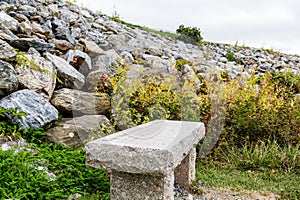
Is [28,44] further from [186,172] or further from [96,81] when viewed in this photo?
[186,172]

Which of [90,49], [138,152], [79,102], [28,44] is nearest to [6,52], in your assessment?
[28,44]

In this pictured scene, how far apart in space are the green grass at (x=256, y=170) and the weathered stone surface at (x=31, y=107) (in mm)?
1687

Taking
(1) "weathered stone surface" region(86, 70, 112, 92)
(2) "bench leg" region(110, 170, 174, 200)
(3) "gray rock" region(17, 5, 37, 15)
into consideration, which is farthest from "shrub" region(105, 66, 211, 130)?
(3) "gray rock" region(17, 5, 37, 15)

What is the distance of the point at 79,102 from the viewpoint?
148 inches

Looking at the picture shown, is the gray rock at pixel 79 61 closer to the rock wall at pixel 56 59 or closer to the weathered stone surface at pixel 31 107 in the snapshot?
the rock wall at pixel 56 59

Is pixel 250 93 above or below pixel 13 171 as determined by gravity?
above

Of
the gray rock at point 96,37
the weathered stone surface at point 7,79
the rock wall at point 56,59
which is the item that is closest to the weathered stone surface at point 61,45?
the rock wall at point 56,59

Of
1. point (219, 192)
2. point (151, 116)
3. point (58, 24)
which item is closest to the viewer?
point (219, 192)

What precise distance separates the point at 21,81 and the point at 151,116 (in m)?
1.49

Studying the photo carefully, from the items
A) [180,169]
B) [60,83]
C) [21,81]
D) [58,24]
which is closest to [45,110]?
[21,81]

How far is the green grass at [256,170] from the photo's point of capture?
10.5 feet

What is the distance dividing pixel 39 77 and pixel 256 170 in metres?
2.71

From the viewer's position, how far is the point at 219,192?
10.1 ft

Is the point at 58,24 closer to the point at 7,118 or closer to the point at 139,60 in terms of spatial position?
the point at 139,60
